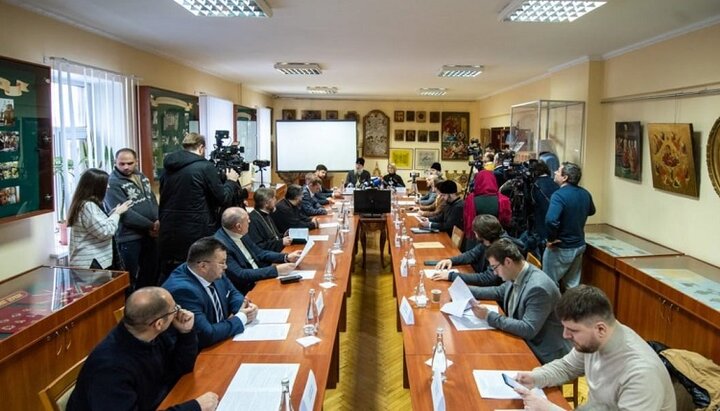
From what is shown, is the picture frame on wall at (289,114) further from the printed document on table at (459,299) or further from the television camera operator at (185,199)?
the printed document on table at (459,299)

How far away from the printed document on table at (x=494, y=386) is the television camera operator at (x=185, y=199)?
2.92m

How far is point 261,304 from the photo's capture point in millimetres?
3281

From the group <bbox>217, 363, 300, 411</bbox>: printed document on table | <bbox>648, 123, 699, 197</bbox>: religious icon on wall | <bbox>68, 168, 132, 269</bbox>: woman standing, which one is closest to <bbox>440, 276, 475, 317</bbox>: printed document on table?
<bbox>217, 363, 300, 411</bbox>: printed document on table

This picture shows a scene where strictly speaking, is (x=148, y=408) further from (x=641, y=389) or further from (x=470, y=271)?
(x=470, y=271)

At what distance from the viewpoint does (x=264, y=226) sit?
491 cm

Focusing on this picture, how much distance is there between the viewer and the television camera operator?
439 centimetres

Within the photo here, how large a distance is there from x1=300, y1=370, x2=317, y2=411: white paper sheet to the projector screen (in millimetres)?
10641

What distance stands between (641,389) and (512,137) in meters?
7.22

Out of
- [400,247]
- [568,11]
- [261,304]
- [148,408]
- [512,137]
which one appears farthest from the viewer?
[512,137]

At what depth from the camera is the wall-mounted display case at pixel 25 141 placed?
3740 mm

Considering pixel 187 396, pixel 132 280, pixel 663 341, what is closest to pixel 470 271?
pixel 663 341

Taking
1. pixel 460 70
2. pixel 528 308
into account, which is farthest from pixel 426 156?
pixel 528 308

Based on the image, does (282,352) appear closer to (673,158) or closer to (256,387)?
(256,387)

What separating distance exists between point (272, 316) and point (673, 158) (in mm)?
4125
